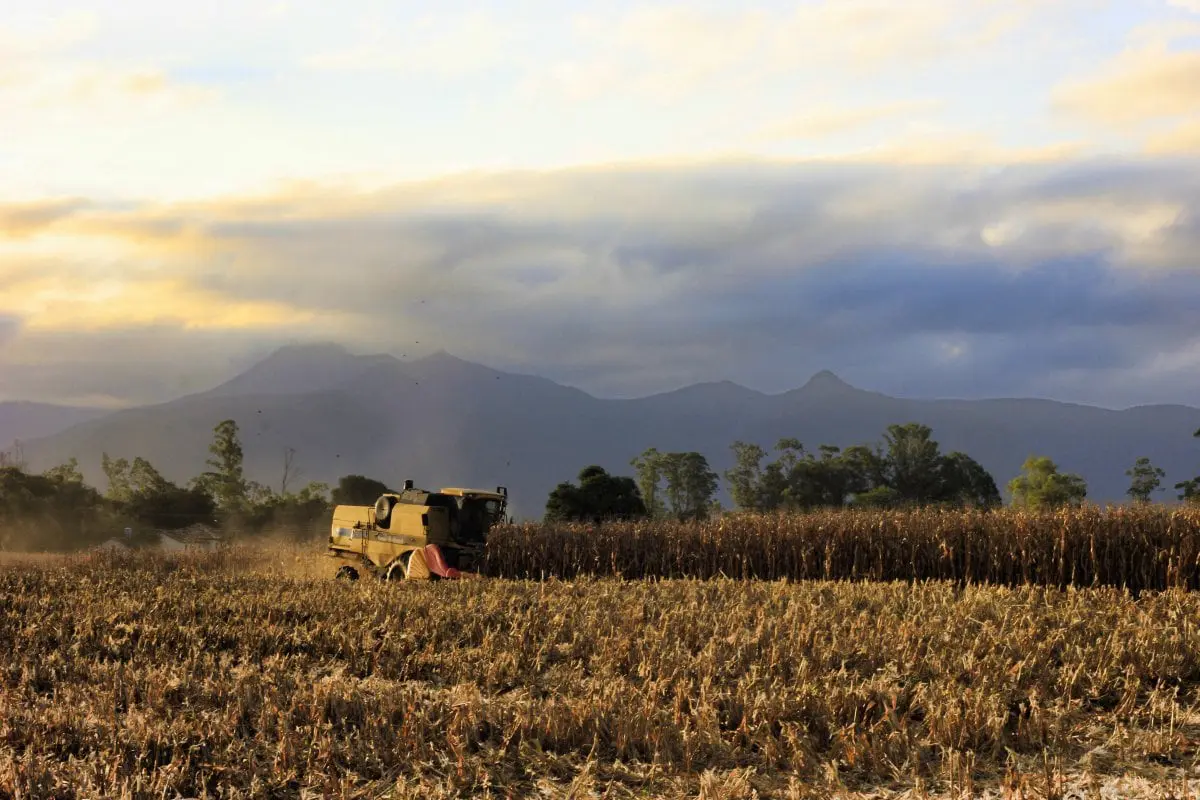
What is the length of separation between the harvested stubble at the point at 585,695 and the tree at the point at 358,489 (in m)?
22.7

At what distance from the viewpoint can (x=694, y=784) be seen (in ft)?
21.7

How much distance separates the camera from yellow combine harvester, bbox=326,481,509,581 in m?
18.1

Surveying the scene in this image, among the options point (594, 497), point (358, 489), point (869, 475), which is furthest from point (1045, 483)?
point (358, 489)

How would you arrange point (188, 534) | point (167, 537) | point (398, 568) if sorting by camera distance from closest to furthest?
point (398, 568), point (167, 537), point (188, 534)

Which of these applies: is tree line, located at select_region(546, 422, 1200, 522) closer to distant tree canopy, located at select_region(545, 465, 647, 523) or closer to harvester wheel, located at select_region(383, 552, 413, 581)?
distant tree canopy, located at select_region(545, 465, 647, 523)

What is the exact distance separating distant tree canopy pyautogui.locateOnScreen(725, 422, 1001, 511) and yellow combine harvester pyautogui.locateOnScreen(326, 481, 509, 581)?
114 ft

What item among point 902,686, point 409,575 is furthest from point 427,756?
point 409,575

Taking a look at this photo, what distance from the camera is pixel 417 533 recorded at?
18266 mm

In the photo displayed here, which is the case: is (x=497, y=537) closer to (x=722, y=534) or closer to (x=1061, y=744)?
(x=722, y=534)

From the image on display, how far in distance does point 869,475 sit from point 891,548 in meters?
37.1

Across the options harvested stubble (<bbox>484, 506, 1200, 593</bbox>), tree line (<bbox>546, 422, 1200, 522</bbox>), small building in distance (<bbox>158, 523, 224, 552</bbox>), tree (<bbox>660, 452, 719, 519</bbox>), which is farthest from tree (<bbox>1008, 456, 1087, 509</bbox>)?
small building in distance (<bbox>158, 523, 224, 552</bbox>)

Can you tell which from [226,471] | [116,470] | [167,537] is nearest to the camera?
[167,537]

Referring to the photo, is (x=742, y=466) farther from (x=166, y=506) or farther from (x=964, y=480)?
(x=166, y=506)

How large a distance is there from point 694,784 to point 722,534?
44.1 feet
